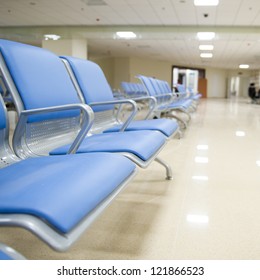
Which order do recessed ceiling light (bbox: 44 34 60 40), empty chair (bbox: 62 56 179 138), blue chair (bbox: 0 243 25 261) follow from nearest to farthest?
blue chair (bbox: 0 243 25 261)
empty chair (bbox: 62 56 179 138)
recessed ceiling light (bbox: 44 34 60 40)

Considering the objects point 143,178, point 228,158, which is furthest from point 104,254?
point 228,158

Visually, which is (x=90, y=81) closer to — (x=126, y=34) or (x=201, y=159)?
(x=201, y=159)

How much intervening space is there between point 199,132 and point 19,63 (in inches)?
163

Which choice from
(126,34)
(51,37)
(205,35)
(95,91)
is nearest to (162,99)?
(95,91)

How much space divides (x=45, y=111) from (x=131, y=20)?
10450 mm

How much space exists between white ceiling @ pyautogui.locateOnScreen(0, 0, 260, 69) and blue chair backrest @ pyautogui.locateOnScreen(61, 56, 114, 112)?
7047mm

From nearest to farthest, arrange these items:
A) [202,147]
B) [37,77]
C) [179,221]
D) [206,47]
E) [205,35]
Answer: [37,77], [179,221], [202,147], [205,35], [206,47]

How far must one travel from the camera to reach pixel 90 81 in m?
2.14

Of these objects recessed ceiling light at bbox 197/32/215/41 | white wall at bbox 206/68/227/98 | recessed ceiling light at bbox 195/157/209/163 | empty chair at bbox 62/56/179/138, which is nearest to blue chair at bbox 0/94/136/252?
empty chair at bbox 62/56/179/138

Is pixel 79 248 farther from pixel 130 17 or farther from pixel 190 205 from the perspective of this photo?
pixel 130 17

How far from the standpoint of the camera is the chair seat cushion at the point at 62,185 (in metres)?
0.70

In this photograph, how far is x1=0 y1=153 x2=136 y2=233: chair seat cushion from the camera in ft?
2.29

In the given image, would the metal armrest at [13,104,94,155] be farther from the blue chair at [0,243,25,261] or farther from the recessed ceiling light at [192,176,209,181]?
the recessed ceiling light at [192,176,209,181]

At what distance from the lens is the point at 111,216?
1755 millimetres
